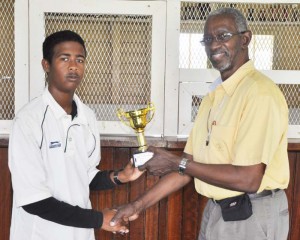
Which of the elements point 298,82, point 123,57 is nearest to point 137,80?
point 123,57

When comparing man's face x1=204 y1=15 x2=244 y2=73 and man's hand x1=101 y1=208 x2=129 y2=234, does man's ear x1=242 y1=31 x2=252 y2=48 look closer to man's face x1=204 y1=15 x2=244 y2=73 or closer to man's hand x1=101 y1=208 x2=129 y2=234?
man's face x1=204 y1=15 x2=244 y2=73

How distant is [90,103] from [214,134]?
1.28 meters

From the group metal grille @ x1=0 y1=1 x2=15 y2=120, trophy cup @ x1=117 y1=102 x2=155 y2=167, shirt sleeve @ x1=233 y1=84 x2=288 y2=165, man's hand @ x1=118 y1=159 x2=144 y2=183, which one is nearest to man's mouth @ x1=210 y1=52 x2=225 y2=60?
shirt sleeve @ x1=233 y1=84 x2=288 y2=165

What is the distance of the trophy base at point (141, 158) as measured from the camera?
6.50 ft

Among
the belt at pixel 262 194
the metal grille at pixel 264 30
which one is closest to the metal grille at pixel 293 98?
the metal grille at pixel 264 30

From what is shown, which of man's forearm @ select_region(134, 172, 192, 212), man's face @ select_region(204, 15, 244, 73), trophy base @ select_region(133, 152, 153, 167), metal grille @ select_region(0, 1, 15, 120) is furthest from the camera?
metal grille @ select_region(0, 1, 15, 120)

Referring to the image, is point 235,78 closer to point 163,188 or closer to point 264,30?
point 163,188

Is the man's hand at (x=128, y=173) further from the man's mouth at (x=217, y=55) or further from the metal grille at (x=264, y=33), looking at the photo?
the metal grille at (x=264, y=33)

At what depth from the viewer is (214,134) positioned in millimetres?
1825

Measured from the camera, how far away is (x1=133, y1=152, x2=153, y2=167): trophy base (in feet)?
6.50

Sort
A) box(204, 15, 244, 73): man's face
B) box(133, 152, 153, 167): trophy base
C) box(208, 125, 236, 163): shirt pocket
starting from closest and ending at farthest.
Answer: box(208, 125, 236, 163): shirt pocket < box(204, 15, 244, 73): man's face < box(133, 152, 153, 167): trophy base

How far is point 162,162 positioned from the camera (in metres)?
1.91

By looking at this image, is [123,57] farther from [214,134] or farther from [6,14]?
[214,134]

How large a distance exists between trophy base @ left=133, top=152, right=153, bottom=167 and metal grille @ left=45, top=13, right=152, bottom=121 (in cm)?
86
